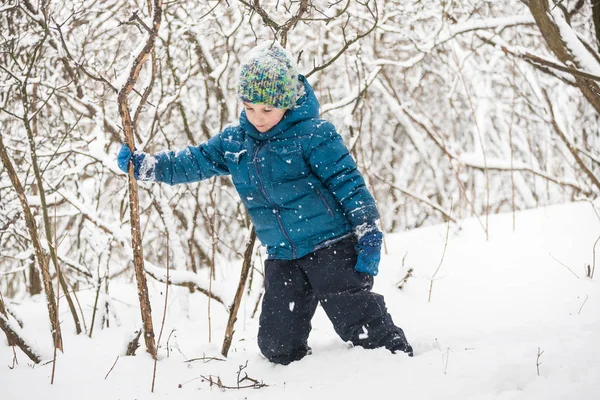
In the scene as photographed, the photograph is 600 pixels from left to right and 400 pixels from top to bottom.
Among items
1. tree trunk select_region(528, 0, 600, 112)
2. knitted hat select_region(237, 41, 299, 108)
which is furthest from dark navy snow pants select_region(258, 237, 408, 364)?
tree trunk select_region(528, 0, 600, 112)

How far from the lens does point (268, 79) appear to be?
1.91 m

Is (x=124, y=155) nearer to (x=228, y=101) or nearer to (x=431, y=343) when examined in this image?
(x=431, y=343)

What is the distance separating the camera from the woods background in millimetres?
2613

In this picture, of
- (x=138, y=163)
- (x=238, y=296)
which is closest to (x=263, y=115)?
(x=138, y=163)

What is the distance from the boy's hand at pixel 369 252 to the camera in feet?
6.33

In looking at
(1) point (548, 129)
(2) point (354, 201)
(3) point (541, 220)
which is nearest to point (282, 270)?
(2) point (354, 201)

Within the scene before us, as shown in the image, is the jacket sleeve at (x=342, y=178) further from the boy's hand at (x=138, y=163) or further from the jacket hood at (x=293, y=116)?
the boy's hand at (x=138, y=163)

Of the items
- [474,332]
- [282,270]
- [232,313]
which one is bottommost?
[474,332]

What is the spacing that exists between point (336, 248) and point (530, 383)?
0.84m

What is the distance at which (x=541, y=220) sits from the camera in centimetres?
352

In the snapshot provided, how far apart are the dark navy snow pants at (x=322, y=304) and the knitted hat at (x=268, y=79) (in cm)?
64

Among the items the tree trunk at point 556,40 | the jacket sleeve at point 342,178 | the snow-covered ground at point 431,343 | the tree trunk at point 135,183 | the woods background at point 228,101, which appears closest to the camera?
the snow-covered ground at point 431,343

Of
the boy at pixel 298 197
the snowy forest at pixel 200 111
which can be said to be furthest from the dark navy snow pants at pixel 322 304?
the snowy forest at pixel 200 111

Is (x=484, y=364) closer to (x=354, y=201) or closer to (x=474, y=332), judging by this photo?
(x=474, y=332)
